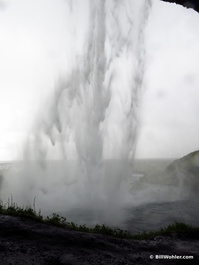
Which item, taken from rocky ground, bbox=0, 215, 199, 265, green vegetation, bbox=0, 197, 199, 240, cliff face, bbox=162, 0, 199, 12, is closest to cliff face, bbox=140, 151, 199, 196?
green vegetation, bbox=0, 197, 199, 240

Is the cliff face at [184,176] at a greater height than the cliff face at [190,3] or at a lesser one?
lesser

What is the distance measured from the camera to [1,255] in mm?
5754

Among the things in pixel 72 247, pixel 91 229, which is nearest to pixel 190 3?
pixel 91 229

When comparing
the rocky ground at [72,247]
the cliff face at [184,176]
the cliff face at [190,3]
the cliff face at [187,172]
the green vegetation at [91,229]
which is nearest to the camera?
the rocky ground at [72,247]

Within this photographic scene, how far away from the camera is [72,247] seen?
6812 millimetres

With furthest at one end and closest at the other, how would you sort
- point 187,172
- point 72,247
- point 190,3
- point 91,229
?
point 187,172 → point 190,3 → point 91,229 → point 72,247

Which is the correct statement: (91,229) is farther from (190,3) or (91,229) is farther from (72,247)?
(190,3)

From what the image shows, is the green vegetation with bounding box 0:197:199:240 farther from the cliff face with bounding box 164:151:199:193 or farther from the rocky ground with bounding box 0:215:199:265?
the cliff face with bounding box 164:151:199:193

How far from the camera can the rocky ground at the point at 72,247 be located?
595cm

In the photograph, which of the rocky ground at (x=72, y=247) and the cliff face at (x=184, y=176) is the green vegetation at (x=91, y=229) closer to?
the rocky ground at (x=72, y=247)

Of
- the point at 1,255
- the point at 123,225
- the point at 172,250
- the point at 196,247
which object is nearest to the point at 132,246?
the point at 172,250

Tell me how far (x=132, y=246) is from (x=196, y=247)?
7.84 feet

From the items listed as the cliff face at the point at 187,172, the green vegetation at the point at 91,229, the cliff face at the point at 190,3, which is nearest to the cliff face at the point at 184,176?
the cliff face at the point at 187,172

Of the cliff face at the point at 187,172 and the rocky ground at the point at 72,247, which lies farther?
the cliff face at the point at 187,172
